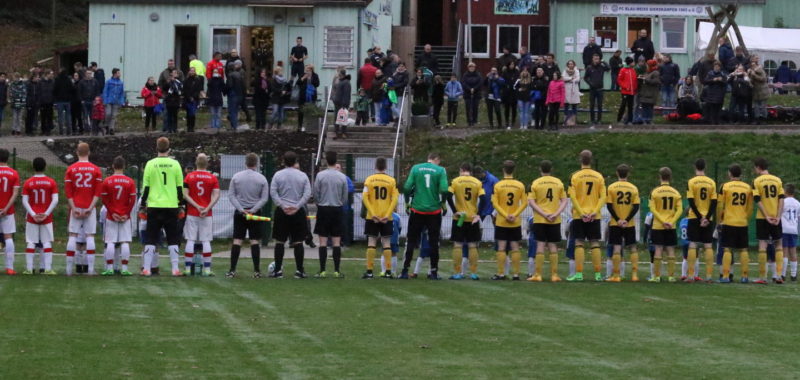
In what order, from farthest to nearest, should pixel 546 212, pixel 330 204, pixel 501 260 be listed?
pixel 501 260
pixel 546 212
pixel 330 204

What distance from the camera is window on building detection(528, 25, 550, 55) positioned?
5303cm

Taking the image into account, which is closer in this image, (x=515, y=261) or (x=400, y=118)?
(x=515, y=261)

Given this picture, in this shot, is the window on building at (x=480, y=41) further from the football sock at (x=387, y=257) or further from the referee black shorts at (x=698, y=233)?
the football sock at (x=387, y=257)

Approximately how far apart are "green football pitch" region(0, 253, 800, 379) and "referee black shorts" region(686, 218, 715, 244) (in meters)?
1.08

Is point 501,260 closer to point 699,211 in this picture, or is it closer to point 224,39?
point 699,211

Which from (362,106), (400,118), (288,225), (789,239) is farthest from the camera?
(362,106)

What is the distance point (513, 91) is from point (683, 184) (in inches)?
269

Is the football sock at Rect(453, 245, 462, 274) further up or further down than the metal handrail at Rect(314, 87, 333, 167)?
further down

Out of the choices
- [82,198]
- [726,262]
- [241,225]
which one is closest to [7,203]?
[82,198]

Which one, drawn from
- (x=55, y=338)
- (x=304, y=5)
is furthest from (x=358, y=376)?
(x=304, y=5)

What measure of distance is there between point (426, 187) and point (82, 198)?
489cm

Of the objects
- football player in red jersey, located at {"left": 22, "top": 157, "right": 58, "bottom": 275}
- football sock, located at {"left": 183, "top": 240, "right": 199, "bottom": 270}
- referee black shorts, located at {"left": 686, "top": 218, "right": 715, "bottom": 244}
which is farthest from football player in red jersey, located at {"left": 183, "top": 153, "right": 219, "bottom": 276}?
referee black shorts, located at {"left": 686, "top": 218, "right": 715, "bottom": 244}

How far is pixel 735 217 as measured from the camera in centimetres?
2159

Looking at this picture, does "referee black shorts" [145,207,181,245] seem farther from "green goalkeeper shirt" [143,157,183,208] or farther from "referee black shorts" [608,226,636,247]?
"referee black shorts" [608,226,636,247]
